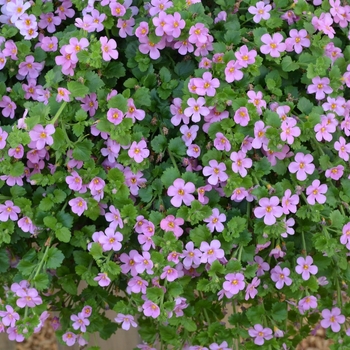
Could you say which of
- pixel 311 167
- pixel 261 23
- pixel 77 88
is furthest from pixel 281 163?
pixel 77 88

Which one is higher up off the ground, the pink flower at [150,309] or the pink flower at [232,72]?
the pink flower at [232,72]

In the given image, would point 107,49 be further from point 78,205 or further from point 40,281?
point 40,281

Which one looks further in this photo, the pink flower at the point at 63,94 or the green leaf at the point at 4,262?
the green leaf at the point at 4,262

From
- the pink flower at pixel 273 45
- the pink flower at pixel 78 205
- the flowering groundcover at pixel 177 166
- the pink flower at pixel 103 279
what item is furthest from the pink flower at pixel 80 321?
the pink flower at pixel 273 45

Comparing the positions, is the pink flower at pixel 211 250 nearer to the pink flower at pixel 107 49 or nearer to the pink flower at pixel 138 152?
the pink flower at pixel 138 152

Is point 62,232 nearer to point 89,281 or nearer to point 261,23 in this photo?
point 89,281

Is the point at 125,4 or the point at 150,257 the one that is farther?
the point at 125,4

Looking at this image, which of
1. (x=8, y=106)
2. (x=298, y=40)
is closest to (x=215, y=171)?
(x=298, y=40)
